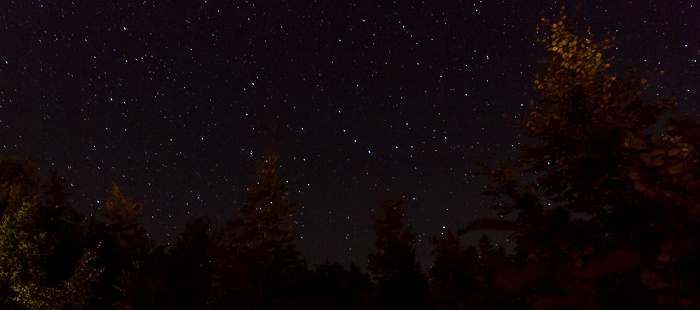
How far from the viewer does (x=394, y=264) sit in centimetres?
3066

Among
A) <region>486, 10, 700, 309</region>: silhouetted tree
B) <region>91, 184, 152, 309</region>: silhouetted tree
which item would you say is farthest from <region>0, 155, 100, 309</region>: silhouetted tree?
<region>486, 10, 700, 309</region>: silhouetted tree

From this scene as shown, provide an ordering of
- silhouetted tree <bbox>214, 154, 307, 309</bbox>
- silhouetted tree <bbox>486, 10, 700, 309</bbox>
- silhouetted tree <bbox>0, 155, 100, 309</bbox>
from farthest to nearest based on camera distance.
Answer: silhouetted tree <bbox>214, 154, 307, 309</bbox> < silhouetted tree <bbox>0, 155, 100, 309</bbox> < silhouetted tree <bbox>486, 10, 700, 309</bbox>

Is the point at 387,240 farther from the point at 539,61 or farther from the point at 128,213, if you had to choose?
the point at 539,61

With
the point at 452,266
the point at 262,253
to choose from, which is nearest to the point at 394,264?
the point at 452,266

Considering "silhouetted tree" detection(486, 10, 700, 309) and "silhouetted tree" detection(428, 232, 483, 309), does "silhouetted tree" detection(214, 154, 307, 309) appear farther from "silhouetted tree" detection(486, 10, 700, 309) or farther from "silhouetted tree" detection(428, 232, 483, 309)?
"silhouetted tree" detection(486, 10, 700, 309)

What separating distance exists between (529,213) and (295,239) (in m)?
19.4

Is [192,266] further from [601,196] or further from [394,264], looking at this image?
[601,196]

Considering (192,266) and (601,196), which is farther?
(192,266)

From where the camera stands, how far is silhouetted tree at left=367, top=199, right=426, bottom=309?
2923 cm

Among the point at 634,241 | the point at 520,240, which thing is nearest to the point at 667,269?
the point at 634,241

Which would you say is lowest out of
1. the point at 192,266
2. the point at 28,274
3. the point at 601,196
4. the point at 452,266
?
the point at 601,196

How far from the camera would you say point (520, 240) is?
14.9ft

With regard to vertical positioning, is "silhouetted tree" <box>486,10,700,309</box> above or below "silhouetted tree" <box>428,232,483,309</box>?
below

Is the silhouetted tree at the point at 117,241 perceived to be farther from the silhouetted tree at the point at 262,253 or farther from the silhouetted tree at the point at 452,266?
the silhouetted tree at the point at 452,266
